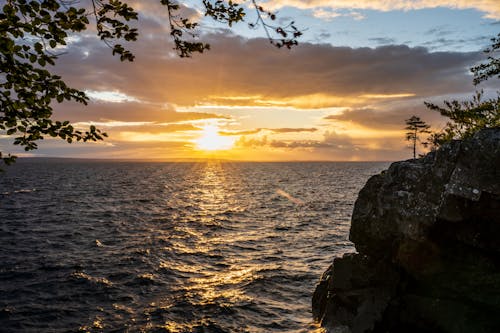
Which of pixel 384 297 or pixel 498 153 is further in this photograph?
pixel 384 297

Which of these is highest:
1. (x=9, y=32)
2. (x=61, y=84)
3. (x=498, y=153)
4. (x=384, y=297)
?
(x=9, y=32)

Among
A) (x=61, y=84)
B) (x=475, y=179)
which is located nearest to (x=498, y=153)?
(x=475, y=179)

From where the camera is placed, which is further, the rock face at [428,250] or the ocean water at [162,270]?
the ocean water at [162,270]

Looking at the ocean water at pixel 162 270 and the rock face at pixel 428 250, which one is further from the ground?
the rock face at pixel 428 250

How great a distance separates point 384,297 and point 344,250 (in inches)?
547

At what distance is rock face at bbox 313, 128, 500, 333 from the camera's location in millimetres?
12359

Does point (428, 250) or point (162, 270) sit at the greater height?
point (428, 250)

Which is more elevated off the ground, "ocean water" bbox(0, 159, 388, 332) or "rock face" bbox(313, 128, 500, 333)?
"rock face" bbox(313, 128, 500, 333)

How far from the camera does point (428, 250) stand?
43.9 ft

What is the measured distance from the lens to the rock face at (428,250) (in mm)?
12359

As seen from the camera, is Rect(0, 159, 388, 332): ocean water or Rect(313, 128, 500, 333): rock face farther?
Rect(0, 159, 388, 332): ocean water

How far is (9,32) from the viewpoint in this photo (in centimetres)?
505

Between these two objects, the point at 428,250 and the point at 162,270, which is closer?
the point at 428,250

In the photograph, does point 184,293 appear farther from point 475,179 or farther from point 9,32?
point 9,32
